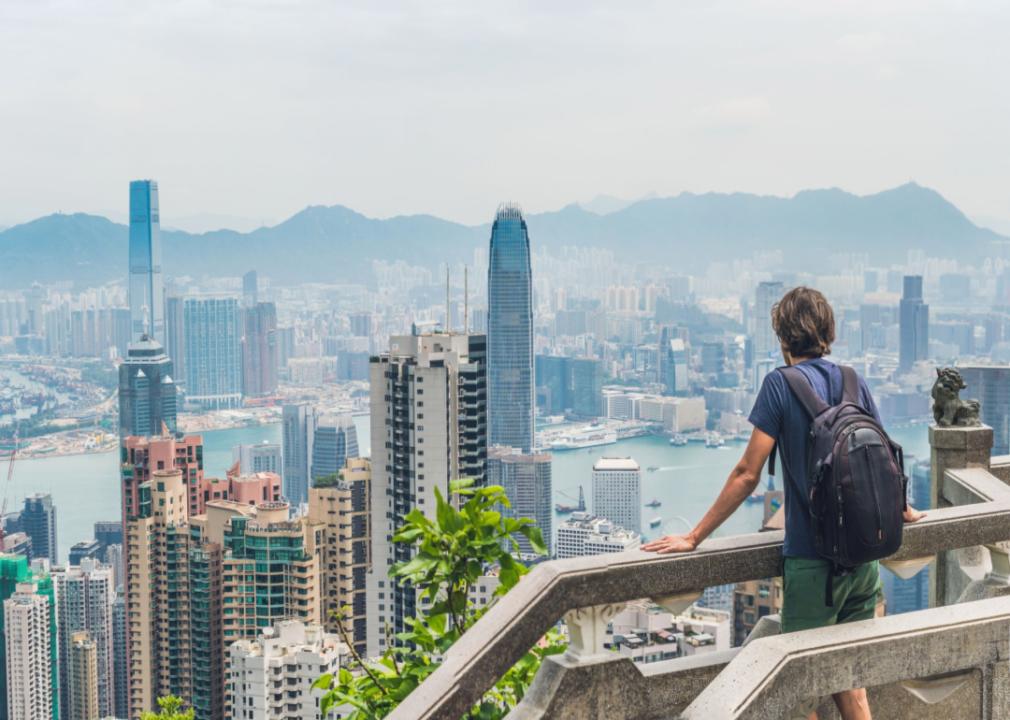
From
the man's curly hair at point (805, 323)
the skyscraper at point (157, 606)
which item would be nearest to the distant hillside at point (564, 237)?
the skyscraper at point (157, 606)

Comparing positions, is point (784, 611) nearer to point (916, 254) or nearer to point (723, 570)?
point (723, 570)

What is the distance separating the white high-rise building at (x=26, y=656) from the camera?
582 inches

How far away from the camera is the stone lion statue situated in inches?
53.4

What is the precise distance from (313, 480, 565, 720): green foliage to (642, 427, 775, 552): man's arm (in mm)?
131

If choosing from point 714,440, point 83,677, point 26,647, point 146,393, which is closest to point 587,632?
point 26,647

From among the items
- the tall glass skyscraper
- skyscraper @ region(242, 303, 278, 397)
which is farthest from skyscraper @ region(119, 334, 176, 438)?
the tall glass skyscraper

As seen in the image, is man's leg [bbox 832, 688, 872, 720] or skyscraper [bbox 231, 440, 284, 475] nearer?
man's leg [bbox 832, 688, 872, 720]

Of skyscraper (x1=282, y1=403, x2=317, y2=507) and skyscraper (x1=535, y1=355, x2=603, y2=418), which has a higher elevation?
skyscraper (x1=535, y1=355, x2=603, y2=418)

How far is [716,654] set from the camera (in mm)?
977

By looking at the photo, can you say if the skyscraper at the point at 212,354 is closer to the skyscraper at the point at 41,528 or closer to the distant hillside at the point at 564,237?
the distant hillside at the point at 564,237

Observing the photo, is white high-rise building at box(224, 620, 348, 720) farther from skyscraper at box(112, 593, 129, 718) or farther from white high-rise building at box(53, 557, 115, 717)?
A: white high-rise building at box(53, 557, 115, 717)

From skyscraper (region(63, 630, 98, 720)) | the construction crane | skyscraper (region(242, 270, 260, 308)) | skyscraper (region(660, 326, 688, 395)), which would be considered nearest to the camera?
skyscraper (region(63, 630, 98, 720))

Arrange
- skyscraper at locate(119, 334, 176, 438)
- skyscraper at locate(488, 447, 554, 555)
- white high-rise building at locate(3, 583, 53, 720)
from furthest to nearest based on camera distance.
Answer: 1. skyscraper at locate(119, 334, 176, 438)
2. skyscraper at locate(488, 447, 554, 555)
3. white high-rise building at locate(3, 583, 53, 720)

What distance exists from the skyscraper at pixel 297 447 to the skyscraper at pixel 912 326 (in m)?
12.9
